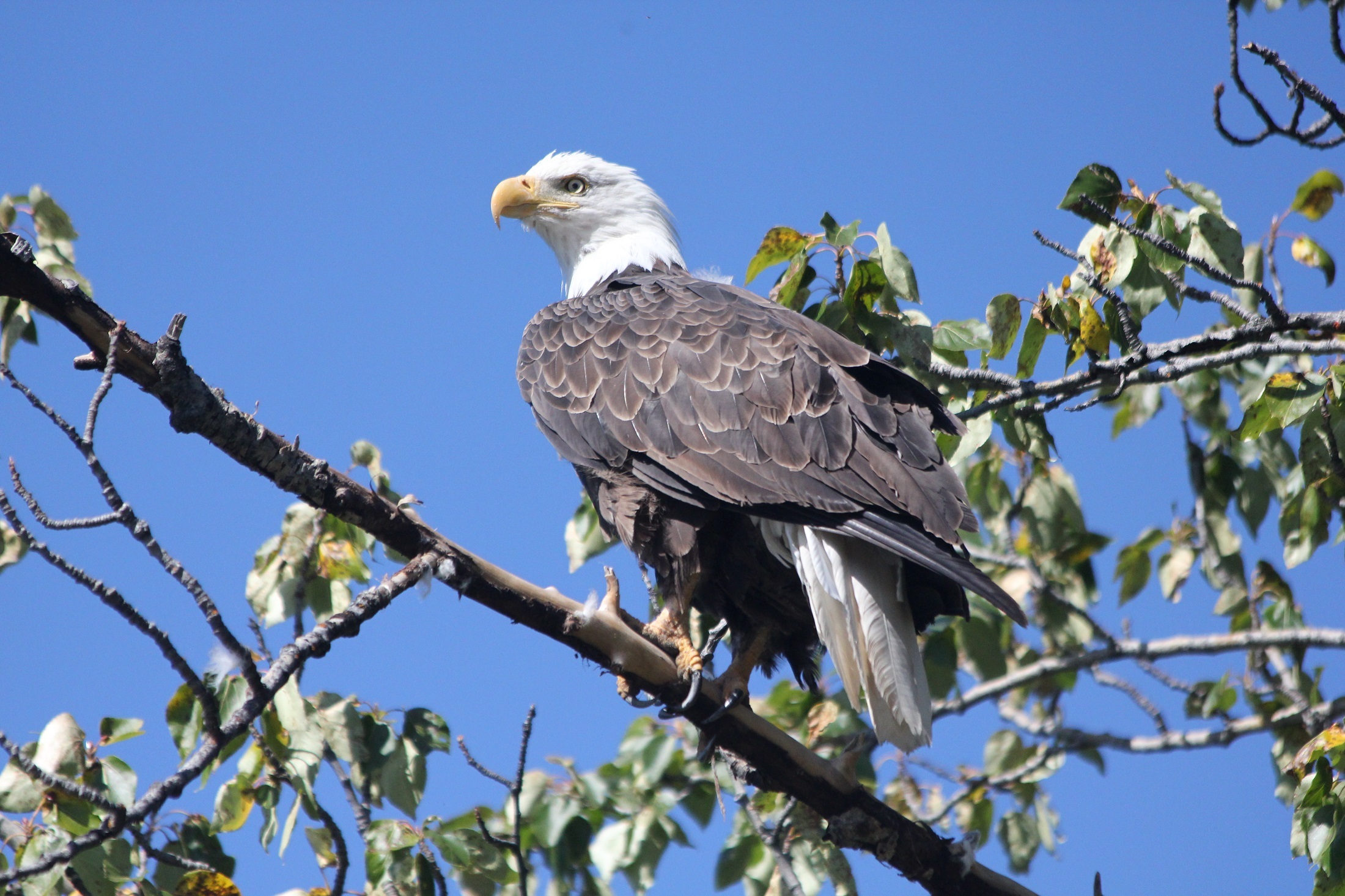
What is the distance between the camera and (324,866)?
3855 mm

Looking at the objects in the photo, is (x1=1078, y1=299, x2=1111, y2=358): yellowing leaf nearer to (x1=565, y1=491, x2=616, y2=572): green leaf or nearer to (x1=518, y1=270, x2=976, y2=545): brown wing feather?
(x1=518, y1=270, x2=976, y2=545): brown wing feather

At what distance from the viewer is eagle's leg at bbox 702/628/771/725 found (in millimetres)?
3719

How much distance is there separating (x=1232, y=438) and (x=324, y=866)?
160 inches

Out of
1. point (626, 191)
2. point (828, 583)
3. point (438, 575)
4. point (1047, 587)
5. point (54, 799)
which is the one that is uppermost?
point (626, 191)

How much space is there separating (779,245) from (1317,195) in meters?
1.94

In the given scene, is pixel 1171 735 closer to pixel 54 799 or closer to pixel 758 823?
pixel 758 823

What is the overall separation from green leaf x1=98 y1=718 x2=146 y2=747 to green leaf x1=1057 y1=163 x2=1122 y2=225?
331 cm

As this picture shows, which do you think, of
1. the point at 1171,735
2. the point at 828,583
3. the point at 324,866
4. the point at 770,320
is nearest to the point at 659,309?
the point at 770,320

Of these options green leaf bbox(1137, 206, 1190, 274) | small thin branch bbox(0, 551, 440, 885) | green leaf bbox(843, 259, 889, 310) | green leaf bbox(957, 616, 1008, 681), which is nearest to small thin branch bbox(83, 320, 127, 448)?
small thin branch bbox(0, 551, 440, 885)

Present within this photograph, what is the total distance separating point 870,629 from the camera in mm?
3520

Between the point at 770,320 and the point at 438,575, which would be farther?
the point at 770,320

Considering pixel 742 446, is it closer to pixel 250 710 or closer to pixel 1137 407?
pixel 250 710

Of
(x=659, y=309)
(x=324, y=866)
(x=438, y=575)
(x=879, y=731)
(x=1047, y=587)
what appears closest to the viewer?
(x=438, y=575)

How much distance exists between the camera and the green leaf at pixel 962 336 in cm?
398
